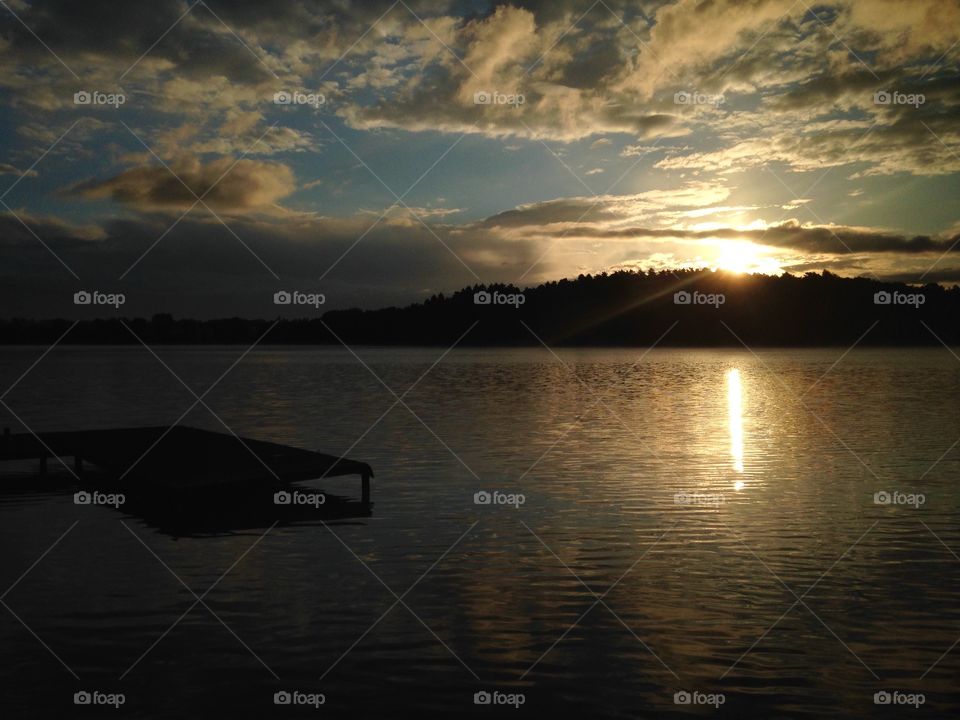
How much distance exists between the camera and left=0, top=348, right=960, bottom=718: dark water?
38.9 feet

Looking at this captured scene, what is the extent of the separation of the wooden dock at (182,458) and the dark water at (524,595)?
3.61ft

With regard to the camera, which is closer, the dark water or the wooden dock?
the dark water

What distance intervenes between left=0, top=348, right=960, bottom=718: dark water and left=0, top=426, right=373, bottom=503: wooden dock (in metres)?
1.10

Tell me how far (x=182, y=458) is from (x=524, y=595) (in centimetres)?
1591

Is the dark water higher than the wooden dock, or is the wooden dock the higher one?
the wooden dock

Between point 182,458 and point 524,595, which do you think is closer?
point 524,595

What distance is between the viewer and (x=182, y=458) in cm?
2867

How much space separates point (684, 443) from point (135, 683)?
30.5 meters

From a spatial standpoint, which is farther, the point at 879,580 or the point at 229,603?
the point at 879,580

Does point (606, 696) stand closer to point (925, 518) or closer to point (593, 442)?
point (925, 518)

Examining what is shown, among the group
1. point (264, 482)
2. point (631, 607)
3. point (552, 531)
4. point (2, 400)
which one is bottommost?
point (631, 607)

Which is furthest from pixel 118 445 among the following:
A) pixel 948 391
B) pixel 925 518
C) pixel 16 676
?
pixel 948 391

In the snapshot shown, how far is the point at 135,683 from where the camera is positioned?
39.2 feet

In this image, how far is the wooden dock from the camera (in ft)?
79.8
